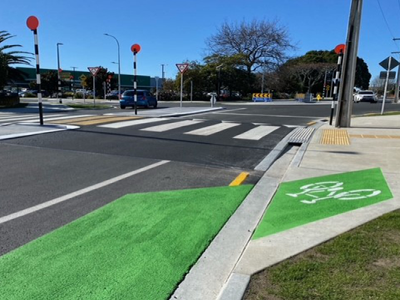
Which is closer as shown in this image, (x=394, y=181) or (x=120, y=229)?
(x=120, y=229)

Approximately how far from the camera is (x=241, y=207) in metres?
4.54

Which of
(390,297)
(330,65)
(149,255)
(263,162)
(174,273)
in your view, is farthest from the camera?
(330,65)

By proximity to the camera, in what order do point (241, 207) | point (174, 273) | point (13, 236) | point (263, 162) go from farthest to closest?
1. point (263, 162)
2. point (241, 207)
3. point (13, 236)
4. point (174, 273)

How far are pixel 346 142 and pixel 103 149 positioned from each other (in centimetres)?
690

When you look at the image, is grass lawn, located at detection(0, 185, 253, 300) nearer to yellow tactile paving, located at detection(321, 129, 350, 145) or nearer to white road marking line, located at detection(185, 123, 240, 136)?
yellow tactile paving, located at detection(321, 129, 350, 145)

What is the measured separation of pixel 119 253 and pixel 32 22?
10.8 metres

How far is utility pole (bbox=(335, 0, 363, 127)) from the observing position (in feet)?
40.1

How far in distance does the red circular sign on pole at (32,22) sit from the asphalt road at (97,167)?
12.8ft

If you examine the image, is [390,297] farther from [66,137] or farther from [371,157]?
[66,137]

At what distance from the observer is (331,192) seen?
16.8 ft

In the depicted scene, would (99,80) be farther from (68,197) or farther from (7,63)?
(68,197)

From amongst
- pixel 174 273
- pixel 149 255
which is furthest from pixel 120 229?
pixel 174 273

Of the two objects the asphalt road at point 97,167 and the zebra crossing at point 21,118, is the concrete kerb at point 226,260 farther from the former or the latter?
the zebra crossing at point 21,118

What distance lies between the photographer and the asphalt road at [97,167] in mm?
4211
